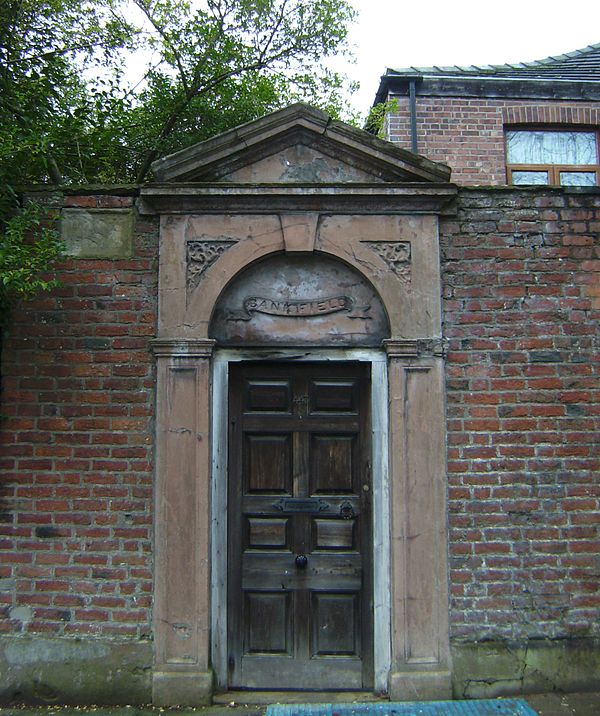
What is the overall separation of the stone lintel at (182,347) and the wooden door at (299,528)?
1.02 feet

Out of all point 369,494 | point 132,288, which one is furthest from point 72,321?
point 369,494

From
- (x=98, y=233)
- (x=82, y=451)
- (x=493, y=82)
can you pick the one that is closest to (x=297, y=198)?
(x=98, y=233)

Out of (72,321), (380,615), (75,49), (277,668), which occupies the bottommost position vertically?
(277,668)

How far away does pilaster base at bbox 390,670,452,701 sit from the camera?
13.7 feet

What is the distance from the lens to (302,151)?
469cm

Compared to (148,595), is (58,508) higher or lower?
higher

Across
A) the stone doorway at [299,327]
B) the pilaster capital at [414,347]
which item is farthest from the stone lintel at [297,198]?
the pilaster capital at [414,347]

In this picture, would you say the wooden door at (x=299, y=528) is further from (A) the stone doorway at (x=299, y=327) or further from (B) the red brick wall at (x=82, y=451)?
(B) the red brick wall at (x=82, y=451)

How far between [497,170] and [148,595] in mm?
7064

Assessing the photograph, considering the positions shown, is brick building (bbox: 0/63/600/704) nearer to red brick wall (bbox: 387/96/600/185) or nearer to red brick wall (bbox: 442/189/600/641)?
red brick wall (bbox: 442/189/600/641)

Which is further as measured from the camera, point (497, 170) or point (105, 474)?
point (497, 170)

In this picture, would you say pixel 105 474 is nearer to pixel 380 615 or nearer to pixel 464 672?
pixel 380 615

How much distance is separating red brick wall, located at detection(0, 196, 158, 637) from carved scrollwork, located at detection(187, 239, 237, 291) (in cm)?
26

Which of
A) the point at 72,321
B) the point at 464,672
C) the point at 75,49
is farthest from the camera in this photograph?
the point at 75,49
